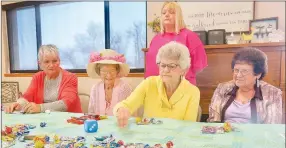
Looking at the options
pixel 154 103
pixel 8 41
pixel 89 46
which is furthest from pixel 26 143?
pixel 8 41

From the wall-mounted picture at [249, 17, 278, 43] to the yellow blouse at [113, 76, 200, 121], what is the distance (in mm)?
681

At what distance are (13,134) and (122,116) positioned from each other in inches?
13.8

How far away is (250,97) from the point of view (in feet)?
3.02

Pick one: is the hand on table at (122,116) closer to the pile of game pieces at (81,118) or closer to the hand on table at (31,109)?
the pile of game pieces at (81,118)

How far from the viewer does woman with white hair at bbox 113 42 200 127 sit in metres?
0.89

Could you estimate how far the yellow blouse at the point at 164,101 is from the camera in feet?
3.11

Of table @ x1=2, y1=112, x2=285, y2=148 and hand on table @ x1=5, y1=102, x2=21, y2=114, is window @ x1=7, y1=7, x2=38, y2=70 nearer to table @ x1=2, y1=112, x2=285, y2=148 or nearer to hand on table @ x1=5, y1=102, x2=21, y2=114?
hand on table @ x1=5, y1=102, x2=21, y2=114

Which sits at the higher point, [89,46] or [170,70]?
[89,46]

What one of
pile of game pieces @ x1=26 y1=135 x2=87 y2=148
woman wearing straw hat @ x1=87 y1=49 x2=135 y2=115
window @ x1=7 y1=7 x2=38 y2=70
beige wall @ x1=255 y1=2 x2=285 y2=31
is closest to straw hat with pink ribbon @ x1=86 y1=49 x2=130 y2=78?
woman wearing straw hat @ x1=87 y1=49 x2=135 y2=115

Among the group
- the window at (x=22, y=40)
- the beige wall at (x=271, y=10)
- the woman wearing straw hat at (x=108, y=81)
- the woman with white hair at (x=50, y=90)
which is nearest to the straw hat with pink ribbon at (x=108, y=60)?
the woman wearing straw hat at (x=108, y=81)

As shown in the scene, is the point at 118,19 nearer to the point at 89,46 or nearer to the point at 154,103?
the point at 89,46

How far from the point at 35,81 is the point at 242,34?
1.26m

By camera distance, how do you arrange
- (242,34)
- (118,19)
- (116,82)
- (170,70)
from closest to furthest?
(170,70) → (116,82) → (118,19) → (242,34)

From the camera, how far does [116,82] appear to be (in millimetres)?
1197
